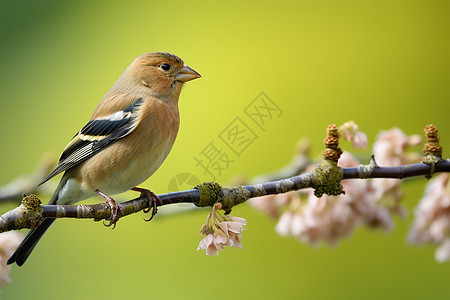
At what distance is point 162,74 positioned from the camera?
1710mm

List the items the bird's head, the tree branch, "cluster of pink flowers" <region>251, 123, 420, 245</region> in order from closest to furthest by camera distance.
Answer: the tree branch < the bird's head < "cluster of pink flowers" <region>251, 123, 420, 245</region>

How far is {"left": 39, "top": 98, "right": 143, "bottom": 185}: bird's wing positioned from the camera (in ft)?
5.32

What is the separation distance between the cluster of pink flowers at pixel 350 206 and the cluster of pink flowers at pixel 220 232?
799 millimetres

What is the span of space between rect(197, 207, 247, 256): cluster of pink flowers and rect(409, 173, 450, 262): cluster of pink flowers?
94 centimetres

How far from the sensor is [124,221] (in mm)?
2828

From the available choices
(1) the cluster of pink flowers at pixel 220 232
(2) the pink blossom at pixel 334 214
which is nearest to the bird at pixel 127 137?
(1) the cluster of pink flowers at pixel 220 232

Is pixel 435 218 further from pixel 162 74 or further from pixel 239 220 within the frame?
pixel 162 74

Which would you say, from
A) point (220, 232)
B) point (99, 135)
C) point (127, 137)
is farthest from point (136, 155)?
point (220, 232)

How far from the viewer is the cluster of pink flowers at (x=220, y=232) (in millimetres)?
1204

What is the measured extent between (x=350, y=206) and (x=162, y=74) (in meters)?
0.89

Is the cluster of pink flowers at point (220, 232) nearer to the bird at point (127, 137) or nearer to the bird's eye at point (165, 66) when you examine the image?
the bird at point (127, 137)

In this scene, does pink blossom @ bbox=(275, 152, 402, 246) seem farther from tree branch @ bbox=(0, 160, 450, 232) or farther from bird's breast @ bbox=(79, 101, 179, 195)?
bird's breast @ bbox=(79, 101, 179, 195)

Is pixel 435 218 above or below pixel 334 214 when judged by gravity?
above

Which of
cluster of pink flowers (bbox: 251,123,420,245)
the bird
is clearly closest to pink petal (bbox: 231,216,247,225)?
the bird
